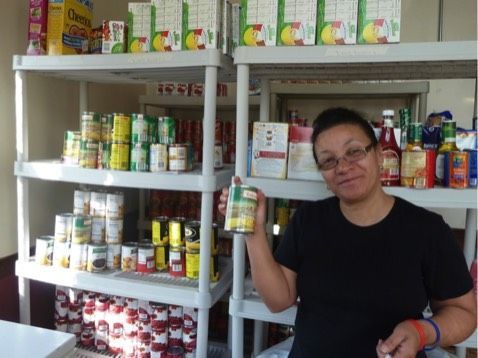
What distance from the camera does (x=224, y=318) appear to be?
7.32 feet

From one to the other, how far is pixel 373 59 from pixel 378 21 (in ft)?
0.38

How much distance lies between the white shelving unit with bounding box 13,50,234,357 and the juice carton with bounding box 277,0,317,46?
24cm

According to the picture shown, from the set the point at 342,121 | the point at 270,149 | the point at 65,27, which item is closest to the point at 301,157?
the point at 270,149

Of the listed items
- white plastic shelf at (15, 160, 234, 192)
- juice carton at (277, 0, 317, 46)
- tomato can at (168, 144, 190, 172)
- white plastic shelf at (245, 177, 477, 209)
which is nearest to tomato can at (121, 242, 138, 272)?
white plastic shelf at (15, 160, 234, 192)

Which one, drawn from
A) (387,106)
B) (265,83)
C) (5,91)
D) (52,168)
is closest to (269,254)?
(265,83)

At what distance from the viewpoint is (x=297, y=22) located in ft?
4.17

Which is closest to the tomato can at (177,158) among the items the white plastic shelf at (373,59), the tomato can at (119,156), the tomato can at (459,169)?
the tomato can at (119,156)

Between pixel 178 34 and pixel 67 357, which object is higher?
pixel 178 34

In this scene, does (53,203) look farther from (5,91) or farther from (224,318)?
(224,318)

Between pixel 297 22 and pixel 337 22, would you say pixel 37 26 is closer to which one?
pixel 297 22

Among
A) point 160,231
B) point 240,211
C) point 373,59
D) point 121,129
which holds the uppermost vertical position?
point 373,59

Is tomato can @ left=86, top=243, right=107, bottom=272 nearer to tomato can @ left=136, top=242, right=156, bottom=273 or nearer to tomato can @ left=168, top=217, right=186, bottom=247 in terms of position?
tomato can @ left=136, top=242, right=156, bottom=273

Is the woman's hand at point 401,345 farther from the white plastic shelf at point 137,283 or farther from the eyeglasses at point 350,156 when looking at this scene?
the white plastic shelf at point 137,283

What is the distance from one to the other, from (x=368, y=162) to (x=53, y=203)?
5.65 feet
